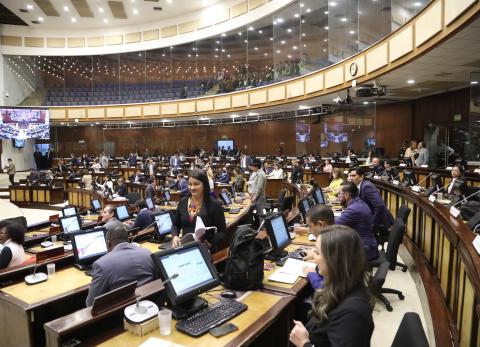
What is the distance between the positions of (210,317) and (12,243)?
9.52 feet

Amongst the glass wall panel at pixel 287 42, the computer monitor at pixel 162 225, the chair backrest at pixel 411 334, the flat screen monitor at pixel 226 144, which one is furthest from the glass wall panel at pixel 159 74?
the chair backrest at pixel 411 334

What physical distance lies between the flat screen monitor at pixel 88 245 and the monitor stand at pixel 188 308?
81.8 inches

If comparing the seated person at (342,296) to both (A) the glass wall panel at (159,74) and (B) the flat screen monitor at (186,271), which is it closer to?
(B) the flat screen monitor at (186,271)

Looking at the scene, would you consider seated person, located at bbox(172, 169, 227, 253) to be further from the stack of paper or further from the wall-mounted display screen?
the wall-mounted display screen

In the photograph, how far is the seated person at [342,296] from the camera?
1.65 metres

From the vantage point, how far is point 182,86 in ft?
71.4

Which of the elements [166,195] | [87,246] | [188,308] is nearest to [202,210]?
[188,308]

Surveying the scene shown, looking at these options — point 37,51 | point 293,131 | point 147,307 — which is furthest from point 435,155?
point 37,51

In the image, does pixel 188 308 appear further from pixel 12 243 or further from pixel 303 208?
pixel 303 208

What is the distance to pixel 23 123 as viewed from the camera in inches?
784

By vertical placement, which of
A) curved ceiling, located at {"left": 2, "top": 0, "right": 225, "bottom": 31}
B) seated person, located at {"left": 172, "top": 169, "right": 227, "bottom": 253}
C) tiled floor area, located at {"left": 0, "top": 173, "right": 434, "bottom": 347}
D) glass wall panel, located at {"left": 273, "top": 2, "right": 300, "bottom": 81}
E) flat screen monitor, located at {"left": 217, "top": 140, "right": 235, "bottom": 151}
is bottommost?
tiled floor area, located at {"left": 0, "top": 173, "right": 434, "bottom": 347}

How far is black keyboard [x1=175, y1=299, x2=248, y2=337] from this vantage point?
7.13ft

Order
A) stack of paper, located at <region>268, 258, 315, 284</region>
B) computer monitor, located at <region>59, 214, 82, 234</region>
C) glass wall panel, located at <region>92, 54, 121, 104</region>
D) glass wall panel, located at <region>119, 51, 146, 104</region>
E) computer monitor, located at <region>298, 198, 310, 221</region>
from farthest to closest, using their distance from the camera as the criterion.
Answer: glass wall panel, located at <region>92, 54, 121, 104</region>
glass wall panel, located at <region>119, 51, 146, 104</region>
computer monitor, located at <region>59, 214, 82, 234</region>
computer monitor, located at <region>298, 198, 310, 221</region>
stack of paper, located at <region>268, 258, 315, 284</region>

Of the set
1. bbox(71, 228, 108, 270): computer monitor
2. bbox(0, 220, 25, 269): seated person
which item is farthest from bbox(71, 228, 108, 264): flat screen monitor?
bbox(0, 220, 25, 269): seated person
